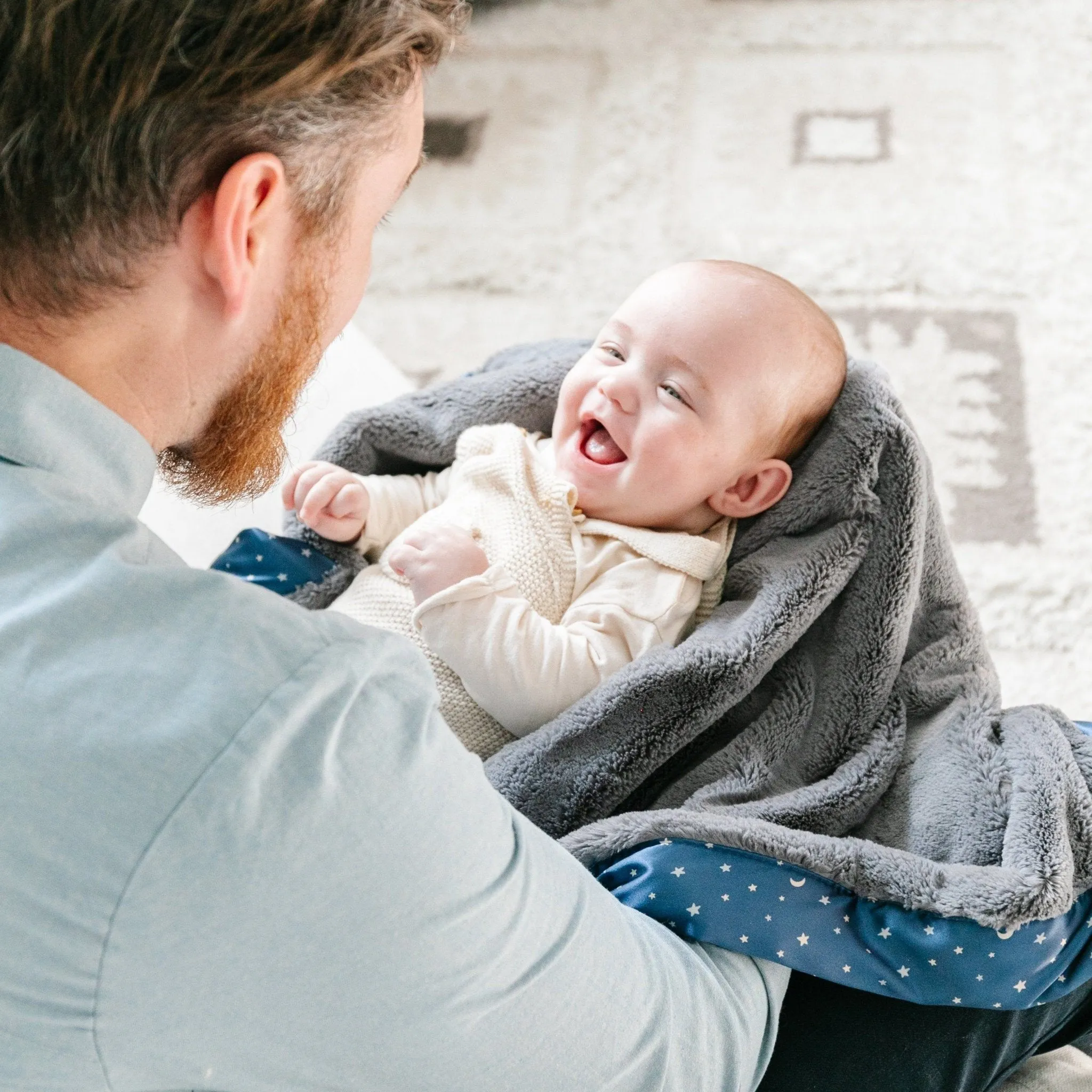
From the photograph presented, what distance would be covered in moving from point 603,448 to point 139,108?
24.3 inches

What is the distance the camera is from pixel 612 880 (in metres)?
0.97

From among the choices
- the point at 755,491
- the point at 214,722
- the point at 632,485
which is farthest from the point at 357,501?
the point at 214,722

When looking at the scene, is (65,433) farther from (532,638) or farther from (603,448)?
(603,448)

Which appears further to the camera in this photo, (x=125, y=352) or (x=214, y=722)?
(x=125, y=352)

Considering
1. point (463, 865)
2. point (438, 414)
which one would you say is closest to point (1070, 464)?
point (438, 414)

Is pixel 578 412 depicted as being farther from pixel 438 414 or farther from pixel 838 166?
pixel 838 166

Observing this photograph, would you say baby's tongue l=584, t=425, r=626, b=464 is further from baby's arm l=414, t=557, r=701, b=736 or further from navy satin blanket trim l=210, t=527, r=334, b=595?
navy satin blanket trim l=210, t=527, r=334, b=595

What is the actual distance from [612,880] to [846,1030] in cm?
20

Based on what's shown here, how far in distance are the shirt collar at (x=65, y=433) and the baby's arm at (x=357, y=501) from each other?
0.46 metres

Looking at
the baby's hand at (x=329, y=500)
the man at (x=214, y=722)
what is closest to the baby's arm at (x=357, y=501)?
the baby's hand at (x=329, y=500)

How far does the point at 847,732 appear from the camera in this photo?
1137mm

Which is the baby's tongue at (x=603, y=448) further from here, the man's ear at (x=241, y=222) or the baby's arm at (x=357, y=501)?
the man's ear at (x=241, y=222)

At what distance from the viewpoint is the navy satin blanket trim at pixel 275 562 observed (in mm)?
1270

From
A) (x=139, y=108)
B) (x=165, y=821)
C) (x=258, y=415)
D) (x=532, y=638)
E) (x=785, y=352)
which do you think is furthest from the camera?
(x=785, y=352)
